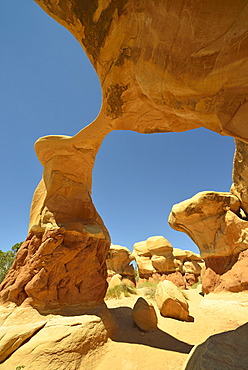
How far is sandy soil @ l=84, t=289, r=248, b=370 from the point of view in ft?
13.5

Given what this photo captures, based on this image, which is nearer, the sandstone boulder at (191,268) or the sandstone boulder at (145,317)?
the sandstone boulder at (145,317)

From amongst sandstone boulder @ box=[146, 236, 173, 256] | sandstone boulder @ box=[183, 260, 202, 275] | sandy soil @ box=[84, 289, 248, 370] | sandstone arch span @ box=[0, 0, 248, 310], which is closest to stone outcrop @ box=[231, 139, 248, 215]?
sandstone arch span @ box=[0, 0, 248, 310]

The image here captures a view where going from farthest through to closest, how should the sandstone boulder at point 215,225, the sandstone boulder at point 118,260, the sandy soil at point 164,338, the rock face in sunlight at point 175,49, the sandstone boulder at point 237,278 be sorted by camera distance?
the sandstone boulder at point 118,260 < the sandstone boulder at point 215,225 < the sandstone boulder at point 237,278 < the sandy soil at point 164,338 < the rock face in sunlight at point 175,49

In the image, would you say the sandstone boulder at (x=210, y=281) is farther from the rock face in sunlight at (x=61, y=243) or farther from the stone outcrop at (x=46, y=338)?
the stone outcrop at (x=46, y=338)

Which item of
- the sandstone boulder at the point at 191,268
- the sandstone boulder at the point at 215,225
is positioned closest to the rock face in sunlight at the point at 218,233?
the sandstone boulder at the point at 215,225

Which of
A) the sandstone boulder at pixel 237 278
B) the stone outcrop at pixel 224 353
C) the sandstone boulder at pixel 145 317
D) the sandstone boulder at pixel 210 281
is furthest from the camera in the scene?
the sandstone boulder at pixel 210 281

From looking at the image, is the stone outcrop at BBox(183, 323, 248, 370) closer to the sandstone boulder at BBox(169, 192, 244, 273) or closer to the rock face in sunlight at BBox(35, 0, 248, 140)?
the rock face in sunlight at BBox(35, 0, 248, 140)

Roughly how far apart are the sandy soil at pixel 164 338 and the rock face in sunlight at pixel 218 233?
1164 millimetres

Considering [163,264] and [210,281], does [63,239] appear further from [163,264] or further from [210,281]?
[163,264]

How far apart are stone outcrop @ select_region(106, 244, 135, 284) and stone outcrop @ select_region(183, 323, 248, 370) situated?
62.9ft

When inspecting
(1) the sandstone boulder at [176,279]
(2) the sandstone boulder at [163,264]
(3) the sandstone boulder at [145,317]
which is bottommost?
(1) the sandstone boulder at [176,279]

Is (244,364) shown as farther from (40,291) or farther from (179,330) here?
(179,330)

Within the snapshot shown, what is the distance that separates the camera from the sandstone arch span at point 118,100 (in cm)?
264

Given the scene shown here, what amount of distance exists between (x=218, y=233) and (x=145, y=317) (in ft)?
20.7
